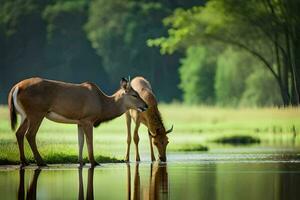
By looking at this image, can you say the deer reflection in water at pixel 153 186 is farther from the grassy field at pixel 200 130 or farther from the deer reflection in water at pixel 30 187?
the grassy field at pixel 200 130

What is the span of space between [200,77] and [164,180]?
68501 mm

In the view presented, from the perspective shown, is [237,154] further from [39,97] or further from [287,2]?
[287,2]

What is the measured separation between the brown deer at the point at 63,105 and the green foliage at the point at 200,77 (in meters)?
60.9

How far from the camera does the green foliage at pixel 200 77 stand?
3366 inches

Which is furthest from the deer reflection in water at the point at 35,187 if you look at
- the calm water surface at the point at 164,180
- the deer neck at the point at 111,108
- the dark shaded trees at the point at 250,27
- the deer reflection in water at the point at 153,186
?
the dark shaded trees at the point at 250,27

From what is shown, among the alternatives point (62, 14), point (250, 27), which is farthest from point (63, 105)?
point (62, 14)

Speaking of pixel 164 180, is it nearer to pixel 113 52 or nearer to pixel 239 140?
pixel 239 140

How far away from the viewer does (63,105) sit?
72.1 ft

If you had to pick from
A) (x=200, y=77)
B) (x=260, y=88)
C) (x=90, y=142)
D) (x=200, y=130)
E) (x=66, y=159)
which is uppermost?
(x=200, y=77)

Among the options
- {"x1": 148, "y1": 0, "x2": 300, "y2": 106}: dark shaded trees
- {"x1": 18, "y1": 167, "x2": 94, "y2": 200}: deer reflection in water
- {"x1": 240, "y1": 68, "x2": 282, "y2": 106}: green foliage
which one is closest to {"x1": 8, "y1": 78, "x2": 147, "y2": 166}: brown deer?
{"x1": 18, "y1": 167, "x2": 94, "y2": 200}: deer reflection in water

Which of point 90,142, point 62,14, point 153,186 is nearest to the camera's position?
point 153,186

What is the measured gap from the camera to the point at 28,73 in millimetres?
101938

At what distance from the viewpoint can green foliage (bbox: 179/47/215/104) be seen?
85.5m

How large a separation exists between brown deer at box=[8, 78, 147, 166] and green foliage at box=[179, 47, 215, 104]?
200 ft
